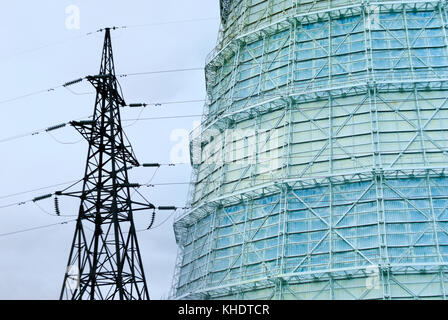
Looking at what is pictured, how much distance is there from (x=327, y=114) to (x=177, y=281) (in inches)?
386

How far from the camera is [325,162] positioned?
26.3 m

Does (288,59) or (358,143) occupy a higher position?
(288,59)

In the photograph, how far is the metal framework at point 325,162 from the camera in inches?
937

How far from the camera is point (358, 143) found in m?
26.1

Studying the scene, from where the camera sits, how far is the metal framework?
23797 millimetres
